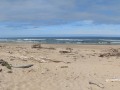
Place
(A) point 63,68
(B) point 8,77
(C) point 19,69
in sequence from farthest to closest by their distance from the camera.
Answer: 1. (A) point 63,68
2. (C) point 19,69
3. (B) point 8,77

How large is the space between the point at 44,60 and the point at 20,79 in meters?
5.85

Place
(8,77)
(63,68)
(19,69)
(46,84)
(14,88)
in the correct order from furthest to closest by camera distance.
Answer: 1. (63,68)
2. (19,69)
3. (8,77)
4. (46,84)
5. (14,88)

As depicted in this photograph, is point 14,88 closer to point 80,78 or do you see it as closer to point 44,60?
point 80,78

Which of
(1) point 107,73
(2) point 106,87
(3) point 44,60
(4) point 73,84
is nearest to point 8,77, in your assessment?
(4) point 73,84

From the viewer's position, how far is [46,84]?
986cm

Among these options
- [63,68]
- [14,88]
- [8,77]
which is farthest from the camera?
[63,68]

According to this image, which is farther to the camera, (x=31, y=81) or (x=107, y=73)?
(x=107, y=73)

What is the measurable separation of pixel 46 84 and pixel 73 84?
932mm

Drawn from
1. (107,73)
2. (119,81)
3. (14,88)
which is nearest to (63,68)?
(107,73)

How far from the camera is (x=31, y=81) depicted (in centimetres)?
1019

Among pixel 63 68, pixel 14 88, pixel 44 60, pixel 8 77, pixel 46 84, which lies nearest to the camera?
pixel 14 88

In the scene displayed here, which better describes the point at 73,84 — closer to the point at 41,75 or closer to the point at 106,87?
the point at 106,87

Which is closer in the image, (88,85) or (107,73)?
(88,85)

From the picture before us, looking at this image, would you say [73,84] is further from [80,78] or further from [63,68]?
[63,68]
